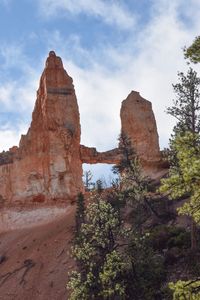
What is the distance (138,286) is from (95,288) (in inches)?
84.6

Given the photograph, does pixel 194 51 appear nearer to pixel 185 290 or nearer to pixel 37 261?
pixel 185 290

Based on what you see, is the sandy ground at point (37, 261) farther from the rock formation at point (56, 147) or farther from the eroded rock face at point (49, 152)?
the rock formation at point (56, 147)

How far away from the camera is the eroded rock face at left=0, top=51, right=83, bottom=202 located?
56188 mm

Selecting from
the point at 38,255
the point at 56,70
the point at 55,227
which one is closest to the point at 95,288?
the point at 38,255

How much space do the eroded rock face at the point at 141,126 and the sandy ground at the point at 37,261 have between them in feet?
40.8

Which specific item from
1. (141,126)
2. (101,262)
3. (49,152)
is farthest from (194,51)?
(141,126)

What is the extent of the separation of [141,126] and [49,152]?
12673mm

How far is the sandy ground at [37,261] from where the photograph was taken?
1480 inches

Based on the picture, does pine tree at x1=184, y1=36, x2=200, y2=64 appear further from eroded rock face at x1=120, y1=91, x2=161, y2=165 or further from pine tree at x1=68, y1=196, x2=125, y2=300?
eroded rock face at x1=120, y1=91, x2=161, y2=165

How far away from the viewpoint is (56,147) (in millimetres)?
57531

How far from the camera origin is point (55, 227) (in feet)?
164

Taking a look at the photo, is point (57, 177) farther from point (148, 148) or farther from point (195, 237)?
point (195, 237)

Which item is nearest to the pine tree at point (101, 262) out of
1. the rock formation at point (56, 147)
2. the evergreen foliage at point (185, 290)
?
the evergreen foliage at point (185, 290)

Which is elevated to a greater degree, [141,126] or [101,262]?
[141,126]
